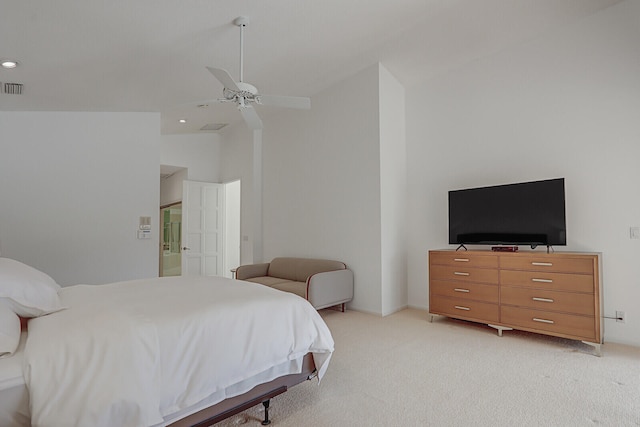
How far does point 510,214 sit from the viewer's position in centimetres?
381

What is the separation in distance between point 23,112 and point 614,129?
22.1ft

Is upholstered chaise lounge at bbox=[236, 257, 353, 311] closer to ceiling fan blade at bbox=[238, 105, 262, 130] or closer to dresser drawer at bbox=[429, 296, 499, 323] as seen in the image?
dresser drawer at bbox=[429, 296, 499, 323]

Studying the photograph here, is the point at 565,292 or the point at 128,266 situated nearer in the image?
the point at 565,292

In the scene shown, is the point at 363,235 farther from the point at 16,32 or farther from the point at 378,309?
the point at 16,32

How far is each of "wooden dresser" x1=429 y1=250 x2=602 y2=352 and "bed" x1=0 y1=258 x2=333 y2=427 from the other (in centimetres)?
229

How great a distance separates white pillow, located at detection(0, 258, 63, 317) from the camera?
5.60 feet

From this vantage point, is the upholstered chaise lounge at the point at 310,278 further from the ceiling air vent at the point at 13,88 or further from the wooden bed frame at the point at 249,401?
the ceiling air vent at the point at 13,88

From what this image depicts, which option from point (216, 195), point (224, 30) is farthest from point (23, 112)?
point (216, 195)

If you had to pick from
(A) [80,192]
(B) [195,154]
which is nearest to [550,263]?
(A) [80,192]

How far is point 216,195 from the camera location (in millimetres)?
7523

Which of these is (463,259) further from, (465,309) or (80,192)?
(80,192)

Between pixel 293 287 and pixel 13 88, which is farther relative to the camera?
pixel 293 287

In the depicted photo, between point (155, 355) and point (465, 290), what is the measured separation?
334 centimetres

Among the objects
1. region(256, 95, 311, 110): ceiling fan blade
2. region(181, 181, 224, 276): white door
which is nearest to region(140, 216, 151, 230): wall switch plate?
region(181, 181, 224, 276): white door
